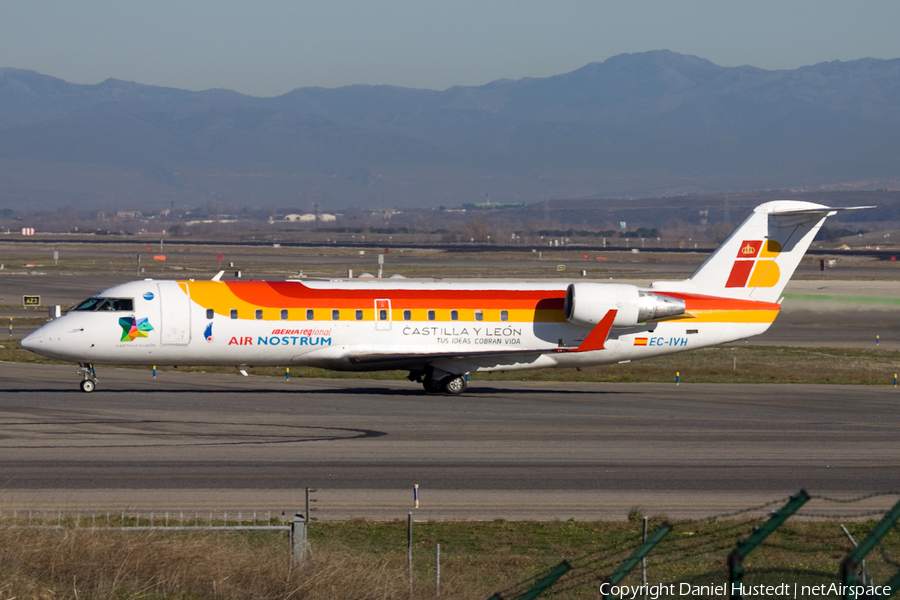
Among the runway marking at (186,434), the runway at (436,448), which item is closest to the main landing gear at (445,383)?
the runway at (436,448)

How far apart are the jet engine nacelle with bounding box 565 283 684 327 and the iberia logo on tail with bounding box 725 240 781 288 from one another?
9.55 ft

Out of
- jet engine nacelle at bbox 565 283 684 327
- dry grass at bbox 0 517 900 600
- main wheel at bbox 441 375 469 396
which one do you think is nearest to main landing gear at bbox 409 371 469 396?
main wheel at bbox 441 375 469 396

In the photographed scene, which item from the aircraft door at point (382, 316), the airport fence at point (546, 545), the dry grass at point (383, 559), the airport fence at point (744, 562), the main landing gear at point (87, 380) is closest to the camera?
the airport fence at point (744, 562)

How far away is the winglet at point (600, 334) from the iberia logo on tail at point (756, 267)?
16.7 ft

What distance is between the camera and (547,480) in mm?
22156

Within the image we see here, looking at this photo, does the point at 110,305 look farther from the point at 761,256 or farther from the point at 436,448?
the point at 761,256

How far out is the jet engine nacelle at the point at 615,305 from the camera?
115ft

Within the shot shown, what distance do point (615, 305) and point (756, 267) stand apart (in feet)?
18.4

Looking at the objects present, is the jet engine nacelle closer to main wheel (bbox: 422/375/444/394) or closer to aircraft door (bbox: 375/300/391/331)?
main wheel (bbox: 422/375/444/394)

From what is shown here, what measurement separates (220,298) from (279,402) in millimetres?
4252

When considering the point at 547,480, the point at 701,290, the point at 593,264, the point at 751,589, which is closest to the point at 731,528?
the point at 547,480

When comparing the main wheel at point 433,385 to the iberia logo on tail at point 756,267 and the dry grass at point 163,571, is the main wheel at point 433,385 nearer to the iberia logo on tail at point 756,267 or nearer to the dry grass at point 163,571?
the iberia logo on tail at point 756,267

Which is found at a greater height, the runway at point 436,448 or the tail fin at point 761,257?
the tail fin at point 761,257

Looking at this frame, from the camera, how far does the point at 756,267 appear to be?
1446 inches
